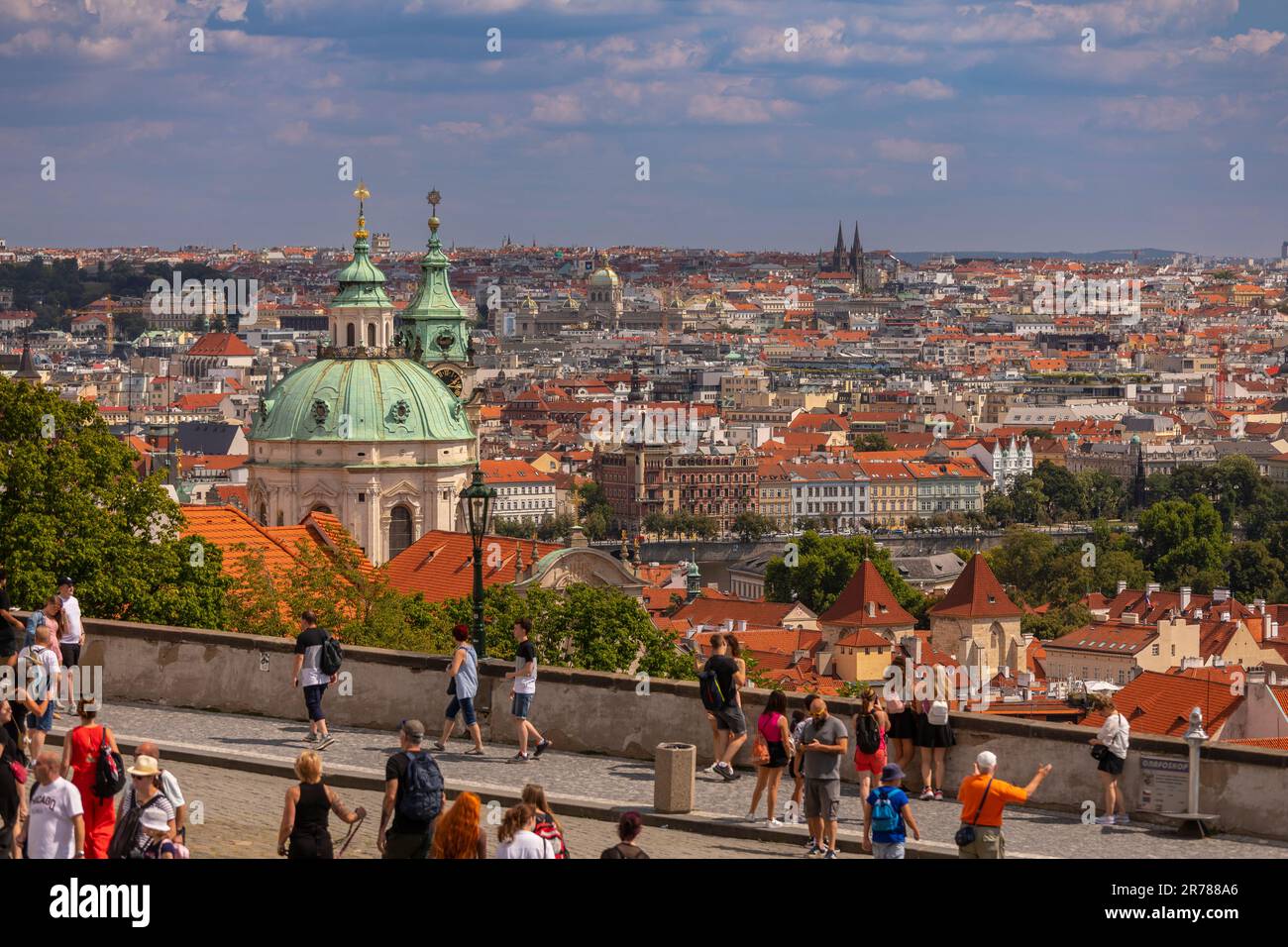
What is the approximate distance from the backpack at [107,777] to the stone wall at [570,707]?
360 centimetres

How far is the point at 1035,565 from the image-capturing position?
7694 cm

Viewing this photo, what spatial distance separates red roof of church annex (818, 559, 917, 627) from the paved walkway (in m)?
42.7

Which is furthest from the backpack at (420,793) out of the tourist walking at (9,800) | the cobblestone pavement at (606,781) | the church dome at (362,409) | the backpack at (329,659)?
the church dome at (362,409)

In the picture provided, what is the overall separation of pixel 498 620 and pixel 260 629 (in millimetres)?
4098

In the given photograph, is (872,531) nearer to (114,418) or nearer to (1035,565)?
(1035,565)

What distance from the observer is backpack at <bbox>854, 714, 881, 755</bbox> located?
12789mm

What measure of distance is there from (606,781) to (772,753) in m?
1.18

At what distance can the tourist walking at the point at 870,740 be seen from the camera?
41.9ft

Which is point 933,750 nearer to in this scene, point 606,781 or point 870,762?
point 870,762

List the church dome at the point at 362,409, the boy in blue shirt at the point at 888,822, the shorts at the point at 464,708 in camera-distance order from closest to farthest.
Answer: the boy in blue shirt at the point at 888,822
the shorts at the point at 464,708
the church dome at the point at 362,409

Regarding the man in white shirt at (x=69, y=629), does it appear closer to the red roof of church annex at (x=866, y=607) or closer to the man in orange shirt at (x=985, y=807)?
the man in orange shirt at (x=985, y=807)

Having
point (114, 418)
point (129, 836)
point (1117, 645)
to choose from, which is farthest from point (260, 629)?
point (114, 418)
